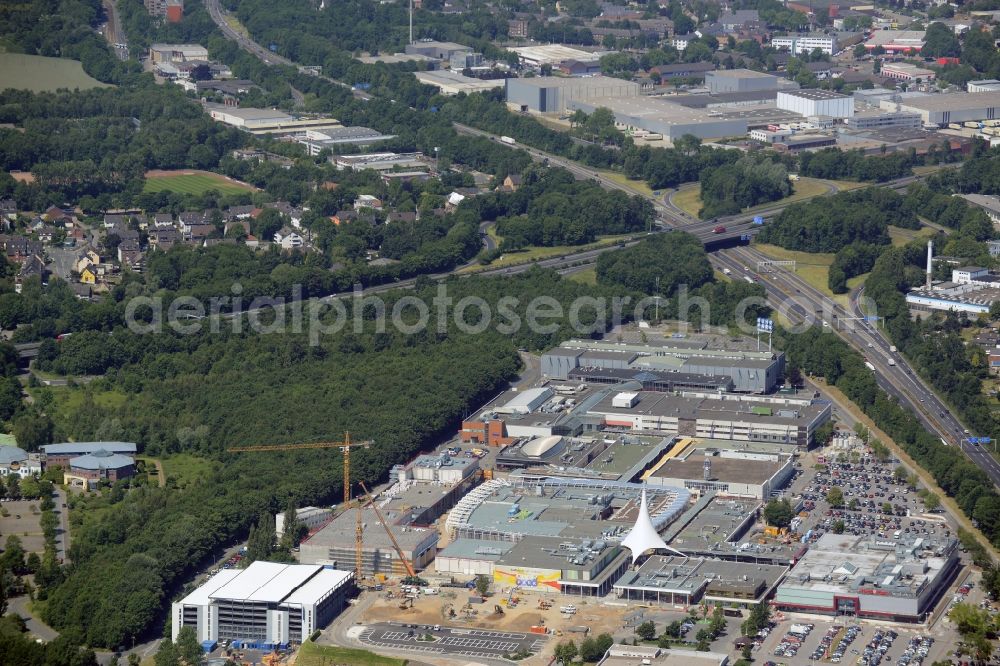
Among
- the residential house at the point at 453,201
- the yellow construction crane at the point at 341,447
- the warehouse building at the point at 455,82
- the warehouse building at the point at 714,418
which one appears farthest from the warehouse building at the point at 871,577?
the warehouse building at the point at 455,82

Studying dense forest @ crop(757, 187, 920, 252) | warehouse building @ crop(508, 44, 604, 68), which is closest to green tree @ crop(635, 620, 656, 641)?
dense forest @ crop(757, 187, 920, 252)

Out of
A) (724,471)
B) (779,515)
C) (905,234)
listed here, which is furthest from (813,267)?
(779,515)

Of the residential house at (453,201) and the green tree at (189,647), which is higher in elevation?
the residential house at (453,201)

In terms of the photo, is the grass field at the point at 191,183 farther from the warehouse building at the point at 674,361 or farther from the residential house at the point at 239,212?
the warehouse building at the point at 674,361

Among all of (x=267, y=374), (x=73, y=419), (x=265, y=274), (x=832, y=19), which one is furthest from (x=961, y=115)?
(x=73, y=419)

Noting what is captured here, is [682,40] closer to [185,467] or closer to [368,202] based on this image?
[368,202]

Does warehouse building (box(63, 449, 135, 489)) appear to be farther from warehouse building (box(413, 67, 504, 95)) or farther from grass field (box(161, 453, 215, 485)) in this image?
warehouse building (box(413, 67, 504, 95))
